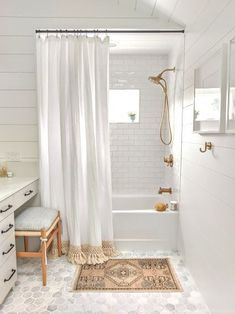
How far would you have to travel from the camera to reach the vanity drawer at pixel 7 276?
5.67 ft

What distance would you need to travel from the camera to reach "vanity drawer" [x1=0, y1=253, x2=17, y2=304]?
1.73 meters

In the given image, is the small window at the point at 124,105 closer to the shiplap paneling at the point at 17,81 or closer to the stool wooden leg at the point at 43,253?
the shiplap paneling at the point at 17,81

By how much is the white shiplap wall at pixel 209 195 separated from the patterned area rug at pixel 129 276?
235 millimetres

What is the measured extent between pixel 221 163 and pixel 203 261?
827 millimetres

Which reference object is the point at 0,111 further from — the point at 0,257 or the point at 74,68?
the point at 0,257

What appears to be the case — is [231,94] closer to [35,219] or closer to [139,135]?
[35,219]

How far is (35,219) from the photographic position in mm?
2082

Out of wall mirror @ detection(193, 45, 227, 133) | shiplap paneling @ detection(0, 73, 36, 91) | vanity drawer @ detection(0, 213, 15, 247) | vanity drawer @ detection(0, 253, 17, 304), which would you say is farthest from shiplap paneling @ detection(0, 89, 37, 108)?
wall mirror @ detection(193, 45, 227, 133)

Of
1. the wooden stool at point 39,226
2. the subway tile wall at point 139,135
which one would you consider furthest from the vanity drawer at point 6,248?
the subway tile wall at point 139,135

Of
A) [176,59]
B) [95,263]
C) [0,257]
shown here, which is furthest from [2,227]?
[176,59]

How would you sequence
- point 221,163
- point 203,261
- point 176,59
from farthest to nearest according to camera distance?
point 176,59 < point 203,261 < point 221,163

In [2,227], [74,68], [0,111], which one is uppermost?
[74,68]

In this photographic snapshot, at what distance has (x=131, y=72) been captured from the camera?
332 centimetres

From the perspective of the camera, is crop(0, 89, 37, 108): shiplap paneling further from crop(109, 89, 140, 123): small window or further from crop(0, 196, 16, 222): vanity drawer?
crop(109, 89, 140, 123): small window
